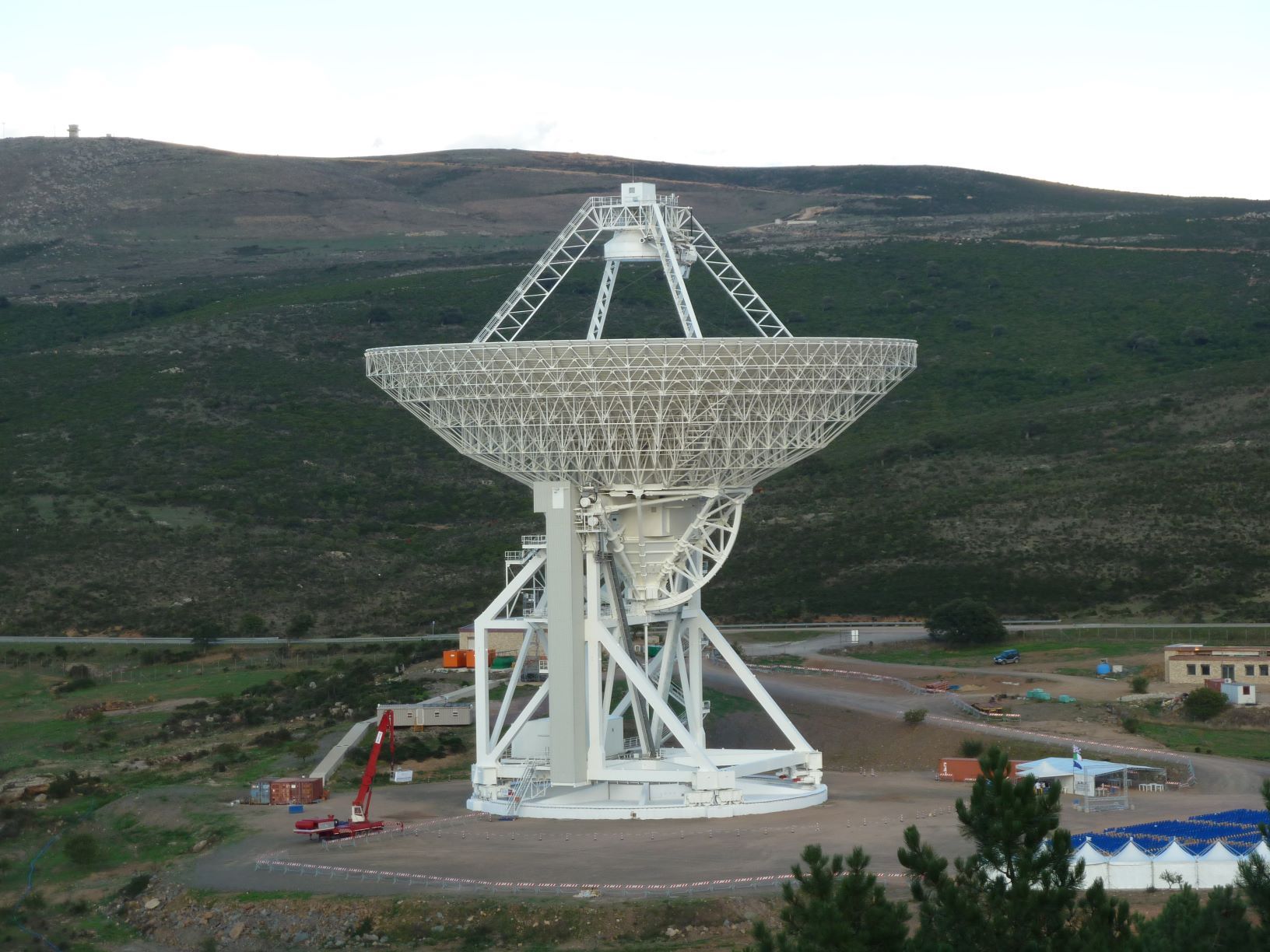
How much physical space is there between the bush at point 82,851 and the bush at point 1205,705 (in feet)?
93.8

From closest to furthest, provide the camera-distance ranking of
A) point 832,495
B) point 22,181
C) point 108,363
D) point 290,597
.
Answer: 1. point 290,597
2. point 832,495
3. point 108,363
4. point 22,181

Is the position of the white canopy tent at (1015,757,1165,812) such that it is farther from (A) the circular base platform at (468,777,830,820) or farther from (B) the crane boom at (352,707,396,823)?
(B) the crane boom at (352,707,396,823)

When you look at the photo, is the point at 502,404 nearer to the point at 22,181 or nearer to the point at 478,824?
the point at 478,824

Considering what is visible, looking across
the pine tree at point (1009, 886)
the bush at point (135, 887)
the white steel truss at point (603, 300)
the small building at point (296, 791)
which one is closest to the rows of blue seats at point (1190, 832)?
the pine tree at point (1009, 886)

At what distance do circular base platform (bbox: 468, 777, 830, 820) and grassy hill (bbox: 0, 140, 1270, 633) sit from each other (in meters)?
34.2

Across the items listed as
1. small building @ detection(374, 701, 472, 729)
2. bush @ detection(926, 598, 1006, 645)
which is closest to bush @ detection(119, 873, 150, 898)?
small building @ detection(374, 701, 472, 729)

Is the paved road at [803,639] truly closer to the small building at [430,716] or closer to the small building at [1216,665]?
the small building at [1216,665]

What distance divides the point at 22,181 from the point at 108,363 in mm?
77276

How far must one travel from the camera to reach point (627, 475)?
132 feet

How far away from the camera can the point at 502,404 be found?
1577 inches

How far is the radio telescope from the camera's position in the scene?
39.1 metres

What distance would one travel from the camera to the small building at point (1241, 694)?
50312mm

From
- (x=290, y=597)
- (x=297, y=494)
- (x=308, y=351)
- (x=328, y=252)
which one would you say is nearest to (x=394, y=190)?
(x=328, y=252)

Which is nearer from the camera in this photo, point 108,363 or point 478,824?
point 478,824
